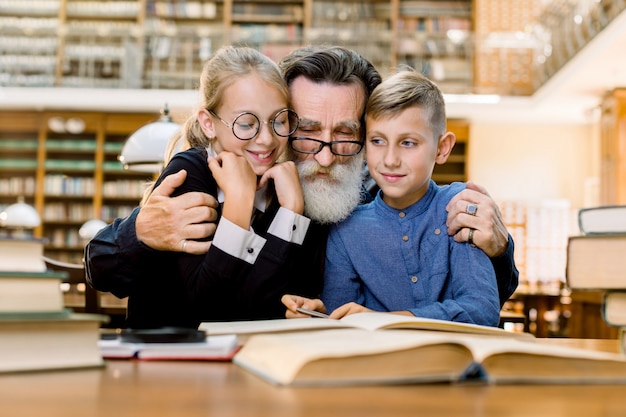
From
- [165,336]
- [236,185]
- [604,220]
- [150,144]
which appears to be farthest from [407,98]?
[150,144]

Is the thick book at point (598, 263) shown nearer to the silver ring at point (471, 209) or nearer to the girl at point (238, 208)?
the silver ring at point (471, 209)

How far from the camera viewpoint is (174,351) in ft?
3.30

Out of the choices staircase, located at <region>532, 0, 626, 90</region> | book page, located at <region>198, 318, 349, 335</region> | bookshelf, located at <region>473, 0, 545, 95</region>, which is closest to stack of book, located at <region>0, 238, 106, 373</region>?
book page, located at <region>198, 318, 349, 335</region>

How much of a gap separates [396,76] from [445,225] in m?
0.35

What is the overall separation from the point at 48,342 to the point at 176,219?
70 centimetres

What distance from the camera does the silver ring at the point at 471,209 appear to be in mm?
1585

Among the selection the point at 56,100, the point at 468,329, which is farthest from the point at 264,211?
the point at 56,100

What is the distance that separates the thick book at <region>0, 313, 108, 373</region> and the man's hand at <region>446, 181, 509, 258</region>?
0.88 m

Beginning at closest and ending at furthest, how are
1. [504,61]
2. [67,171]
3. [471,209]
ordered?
[471,209] < [67,171] < [504,61]

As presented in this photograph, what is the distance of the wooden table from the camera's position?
68 centimetres

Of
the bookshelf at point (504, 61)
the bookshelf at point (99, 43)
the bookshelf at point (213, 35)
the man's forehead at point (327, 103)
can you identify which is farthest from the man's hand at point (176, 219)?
the bookshelf at point (504, 61)

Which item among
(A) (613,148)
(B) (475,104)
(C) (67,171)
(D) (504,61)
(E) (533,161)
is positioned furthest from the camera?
(E) (533,161)

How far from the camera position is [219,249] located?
1.47 m

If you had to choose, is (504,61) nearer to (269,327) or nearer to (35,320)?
(269,327)
